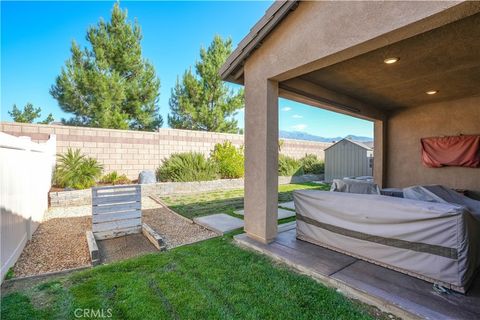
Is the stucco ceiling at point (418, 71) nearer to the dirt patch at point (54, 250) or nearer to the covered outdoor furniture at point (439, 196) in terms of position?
the covered outdoor furniture at point (439, 196)

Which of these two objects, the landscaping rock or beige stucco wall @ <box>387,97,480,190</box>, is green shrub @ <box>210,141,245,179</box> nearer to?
the landscaping rock

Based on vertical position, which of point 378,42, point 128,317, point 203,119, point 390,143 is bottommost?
point 128,317

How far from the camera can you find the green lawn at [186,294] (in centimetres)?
214

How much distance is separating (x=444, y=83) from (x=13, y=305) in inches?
282

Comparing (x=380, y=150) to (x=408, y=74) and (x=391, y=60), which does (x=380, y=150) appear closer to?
(x=408, y=74)

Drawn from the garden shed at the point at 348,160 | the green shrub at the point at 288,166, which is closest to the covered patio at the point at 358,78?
the garden shed at the point at 348,160

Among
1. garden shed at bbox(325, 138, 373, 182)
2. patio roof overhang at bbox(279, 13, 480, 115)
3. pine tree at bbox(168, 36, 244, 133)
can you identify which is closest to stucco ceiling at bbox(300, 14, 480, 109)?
patio roof overhang at bbox(279, 13, 480, 115)

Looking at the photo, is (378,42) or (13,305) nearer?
(13,305)

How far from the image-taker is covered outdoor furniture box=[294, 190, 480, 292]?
232 centimetres

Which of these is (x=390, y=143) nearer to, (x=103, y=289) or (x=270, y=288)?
(x=270, y=288)

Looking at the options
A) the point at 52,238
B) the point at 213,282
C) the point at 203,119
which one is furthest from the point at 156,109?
the point at 213,282

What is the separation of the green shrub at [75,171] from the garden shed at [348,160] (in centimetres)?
1114

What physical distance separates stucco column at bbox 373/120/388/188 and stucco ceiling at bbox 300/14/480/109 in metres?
1.13

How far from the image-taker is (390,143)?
6832 millimetres
